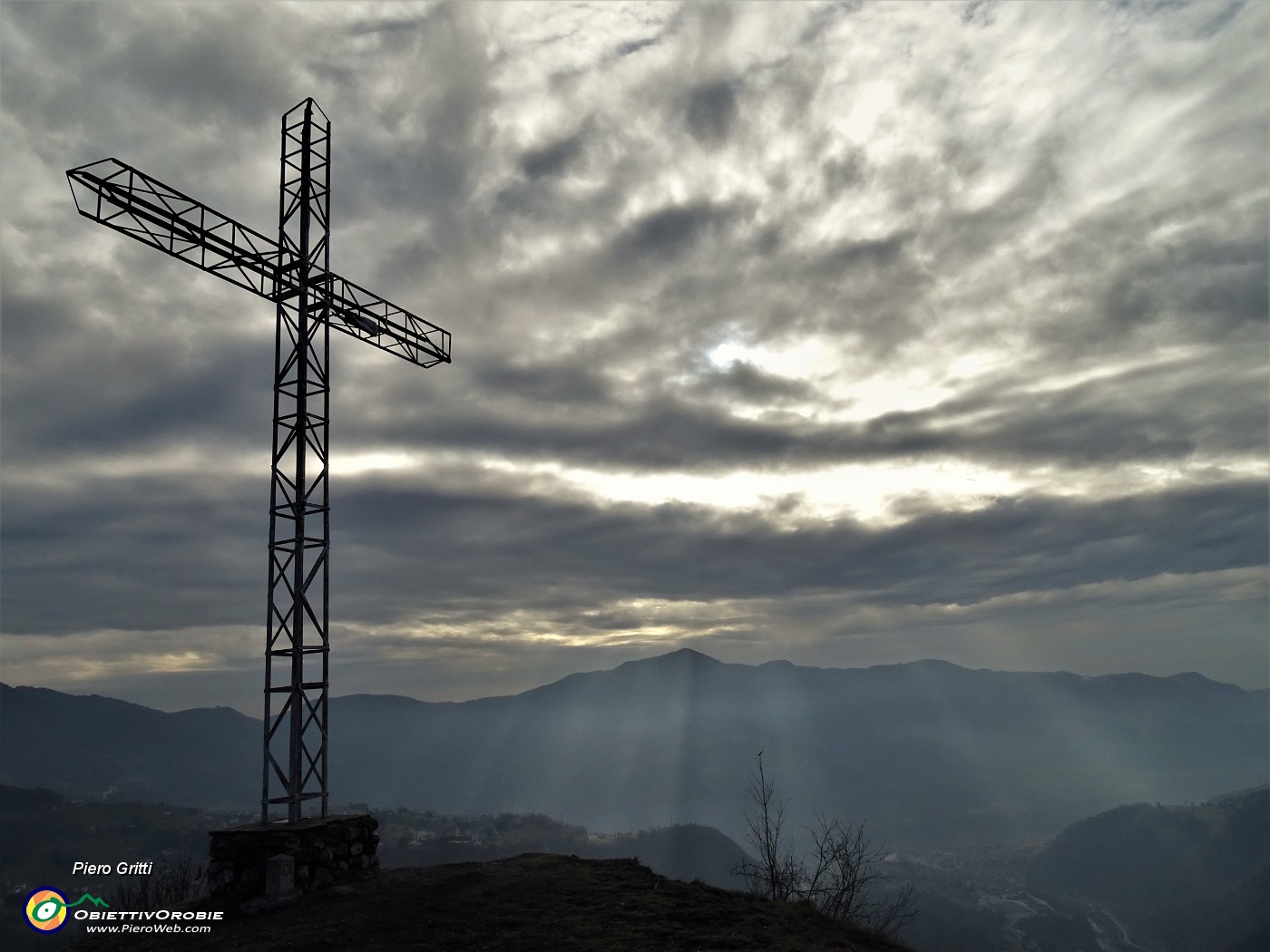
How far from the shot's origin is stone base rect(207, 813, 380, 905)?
1734cm

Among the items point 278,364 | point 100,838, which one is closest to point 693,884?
point 278,364

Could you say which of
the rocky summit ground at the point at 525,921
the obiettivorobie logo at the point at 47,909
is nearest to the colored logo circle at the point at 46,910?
the obiettivorobie logo at the point at 47,909

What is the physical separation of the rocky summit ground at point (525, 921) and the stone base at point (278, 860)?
1.88 feet

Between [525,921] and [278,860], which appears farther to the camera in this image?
[278,860]

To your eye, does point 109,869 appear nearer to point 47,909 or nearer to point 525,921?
point 47,909

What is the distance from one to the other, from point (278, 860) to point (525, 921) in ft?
21.0

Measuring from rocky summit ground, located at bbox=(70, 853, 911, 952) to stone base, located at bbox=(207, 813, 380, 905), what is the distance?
57 centimetres

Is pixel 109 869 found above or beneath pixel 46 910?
above

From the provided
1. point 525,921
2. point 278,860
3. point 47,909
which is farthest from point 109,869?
point 525,921

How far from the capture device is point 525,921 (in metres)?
14.7

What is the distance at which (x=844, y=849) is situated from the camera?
2189cm

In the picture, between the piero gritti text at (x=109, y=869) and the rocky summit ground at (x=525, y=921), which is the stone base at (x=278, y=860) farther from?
the piero gritti text at (x=109, y=869)

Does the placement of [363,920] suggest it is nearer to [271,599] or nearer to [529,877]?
[529,877]

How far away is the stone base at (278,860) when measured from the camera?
1734cm
